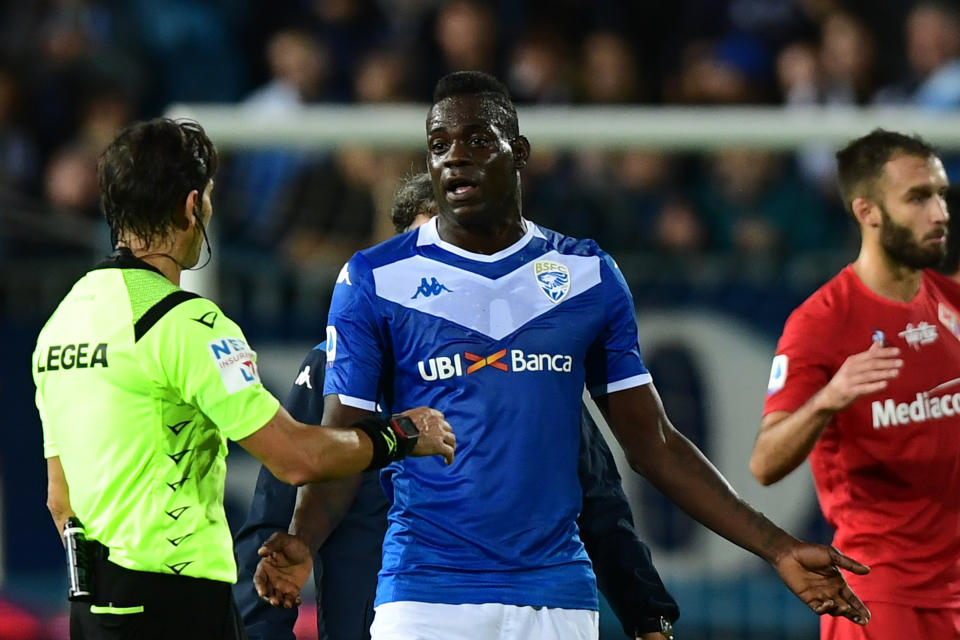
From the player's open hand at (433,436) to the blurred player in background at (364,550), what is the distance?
56 cm

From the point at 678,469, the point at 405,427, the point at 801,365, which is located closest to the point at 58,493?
the point at 405,427

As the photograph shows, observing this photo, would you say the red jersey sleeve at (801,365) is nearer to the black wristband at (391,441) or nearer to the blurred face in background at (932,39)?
the black wristband at (391,441)

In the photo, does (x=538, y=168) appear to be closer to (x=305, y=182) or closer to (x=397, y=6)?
(x=305, y=182)

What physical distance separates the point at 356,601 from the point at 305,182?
4592mm

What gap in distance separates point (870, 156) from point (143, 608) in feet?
9.66

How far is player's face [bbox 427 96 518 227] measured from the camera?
405 centimetres

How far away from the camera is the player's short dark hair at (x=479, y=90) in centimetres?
411

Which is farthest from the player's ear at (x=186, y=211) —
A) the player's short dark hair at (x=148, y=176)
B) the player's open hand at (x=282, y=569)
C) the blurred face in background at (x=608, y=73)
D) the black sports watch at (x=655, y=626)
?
the blurred face in background at (x=608, y=73)

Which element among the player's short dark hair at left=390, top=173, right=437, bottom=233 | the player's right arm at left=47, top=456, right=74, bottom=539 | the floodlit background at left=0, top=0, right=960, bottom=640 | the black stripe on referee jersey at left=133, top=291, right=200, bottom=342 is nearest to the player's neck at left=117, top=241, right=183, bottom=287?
the black stripe on referee jersey at left=133, top=291, right=200, bottom=342

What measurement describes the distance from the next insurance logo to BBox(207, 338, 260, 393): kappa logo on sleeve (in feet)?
1.49

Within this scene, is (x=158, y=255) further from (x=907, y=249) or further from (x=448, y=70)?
(x=448, y=70)

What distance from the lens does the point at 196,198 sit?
4.01 meters

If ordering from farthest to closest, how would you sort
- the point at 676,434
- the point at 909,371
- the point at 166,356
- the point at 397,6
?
the point at 397,6 → the point at 909,371 → the point at 676,434 → the point at 166,356

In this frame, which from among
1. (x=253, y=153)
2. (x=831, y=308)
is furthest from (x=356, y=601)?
(x=253, y=153)
